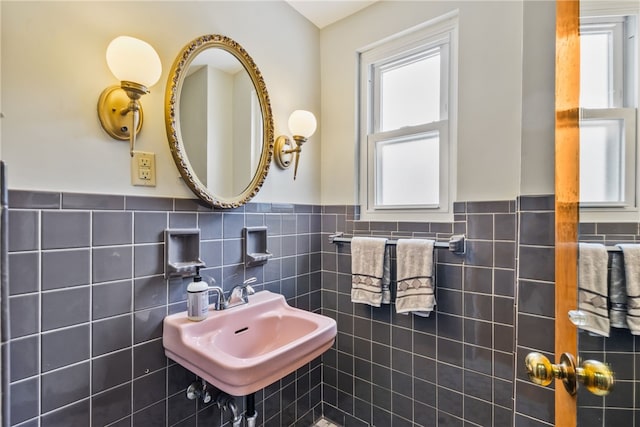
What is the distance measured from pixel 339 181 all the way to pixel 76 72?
130 cm

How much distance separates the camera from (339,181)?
1.82 metres

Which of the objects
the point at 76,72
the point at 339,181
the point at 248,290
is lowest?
the point at 248,290

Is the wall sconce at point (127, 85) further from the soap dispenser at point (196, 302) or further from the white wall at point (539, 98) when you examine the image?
the white wall at point (539, 98)

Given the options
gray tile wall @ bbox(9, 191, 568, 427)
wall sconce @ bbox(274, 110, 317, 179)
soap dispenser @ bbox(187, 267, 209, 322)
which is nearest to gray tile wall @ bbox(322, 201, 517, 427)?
gray tile wall @ bbox(9, 191, 568, 427)

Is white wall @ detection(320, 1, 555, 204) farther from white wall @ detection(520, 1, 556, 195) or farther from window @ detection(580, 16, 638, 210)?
window @ detection(580, 16, 638, 210)

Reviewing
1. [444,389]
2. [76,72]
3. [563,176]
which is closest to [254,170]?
[76,72]

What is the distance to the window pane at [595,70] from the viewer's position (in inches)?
22.3

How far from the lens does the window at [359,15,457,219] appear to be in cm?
151

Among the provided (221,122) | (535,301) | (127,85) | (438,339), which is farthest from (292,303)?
(127,85)

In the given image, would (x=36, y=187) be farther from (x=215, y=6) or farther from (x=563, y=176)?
(x=563, y=176)

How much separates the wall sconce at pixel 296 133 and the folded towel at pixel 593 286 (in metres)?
1.26

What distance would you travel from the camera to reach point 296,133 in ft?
5.19

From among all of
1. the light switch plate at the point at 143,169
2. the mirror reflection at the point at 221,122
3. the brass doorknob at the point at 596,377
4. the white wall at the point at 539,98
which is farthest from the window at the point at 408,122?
the light switch plate at the point at 143,169

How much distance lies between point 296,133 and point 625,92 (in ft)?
4.17
